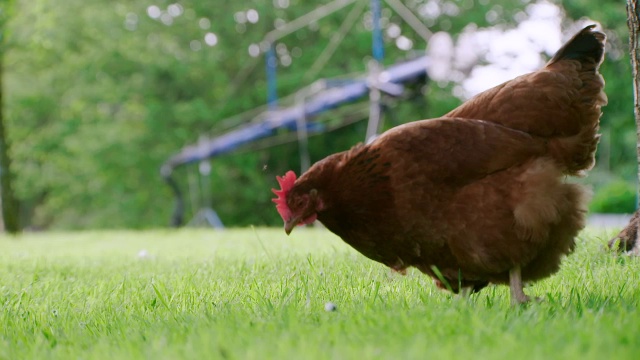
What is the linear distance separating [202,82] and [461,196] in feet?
62.8

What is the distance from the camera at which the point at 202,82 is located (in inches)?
827

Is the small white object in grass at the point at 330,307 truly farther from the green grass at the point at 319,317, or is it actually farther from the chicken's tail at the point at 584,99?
the chicken's tail at the point at 584,99

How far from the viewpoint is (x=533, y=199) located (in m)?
2.64

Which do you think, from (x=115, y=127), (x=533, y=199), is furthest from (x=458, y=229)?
(x=115, y=127)

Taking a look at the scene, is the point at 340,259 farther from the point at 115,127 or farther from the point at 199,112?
the point at 115,127

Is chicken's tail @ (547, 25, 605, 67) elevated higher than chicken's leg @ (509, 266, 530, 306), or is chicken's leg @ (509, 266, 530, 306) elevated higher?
chicken's tail @ (547, 25, 605, 67)

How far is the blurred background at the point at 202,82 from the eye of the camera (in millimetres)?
19312

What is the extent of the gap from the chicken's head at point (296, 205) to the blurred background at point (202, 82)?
51.0 ft

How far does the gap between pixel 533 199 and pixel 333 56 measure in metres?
17.1

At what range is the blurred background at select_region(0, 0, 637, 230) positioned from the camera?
19312 millimetres

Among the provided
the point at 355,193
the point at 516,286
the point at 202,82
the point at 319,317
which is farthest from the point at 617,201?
the point at 319,317

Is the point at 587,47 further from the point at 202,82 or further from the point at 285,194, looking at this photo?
the point at 202,82

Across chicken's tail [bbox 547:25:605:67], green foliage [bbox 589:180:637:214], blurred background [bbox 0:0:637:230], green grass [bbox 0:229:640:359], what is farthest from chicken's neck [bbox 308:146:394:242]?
blurred background [bbox 0:0:637:230]

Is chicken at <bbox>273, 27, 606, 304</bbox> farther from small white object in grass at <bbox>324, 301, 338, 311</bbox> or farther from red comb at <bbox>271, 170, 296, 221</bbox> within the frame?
small white object in grass at <bbox>324, 301, 338, 311</bbox>
